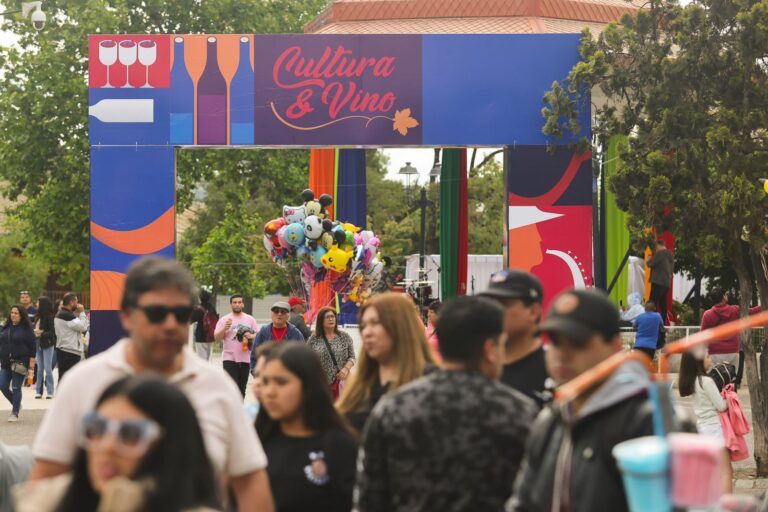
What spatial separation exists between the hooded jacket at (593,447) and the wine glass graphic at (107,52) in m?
14.9

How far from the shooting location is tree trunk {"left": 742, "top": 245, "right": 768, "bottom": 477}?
556 inches

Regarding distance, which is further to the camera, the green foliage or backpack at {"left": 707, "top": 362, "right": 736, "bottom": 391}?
the green foliage

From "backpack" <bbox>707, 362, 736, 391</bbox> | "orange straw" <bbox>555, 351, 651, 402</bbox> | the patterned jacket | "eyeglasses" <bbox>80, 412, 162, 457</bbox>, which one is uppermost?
"orange straw" <bbox>555, 351, 651, 402</bbox>

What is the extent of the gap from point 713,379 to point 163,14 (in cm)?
2924

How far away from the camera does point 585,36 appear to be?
1789 cm

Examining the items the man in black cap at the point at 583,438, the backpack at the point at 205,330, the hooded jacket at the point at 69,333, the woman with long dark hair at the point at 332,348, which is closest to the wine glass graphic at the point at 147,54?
the backpack at the point at 205,330

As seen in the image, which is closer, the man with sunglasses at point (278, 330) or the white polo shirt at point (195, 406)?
the white polo shirt at point (195, 406)

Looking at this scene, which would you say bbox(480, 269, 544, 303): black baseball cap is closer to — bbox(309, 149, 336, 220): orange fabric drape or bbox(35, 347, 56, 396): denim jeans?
bbox(35, 347, 56, 396): denim jeans

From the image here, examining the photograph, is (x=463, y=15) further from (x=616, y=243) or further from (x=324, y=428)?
(x=324, y=428)

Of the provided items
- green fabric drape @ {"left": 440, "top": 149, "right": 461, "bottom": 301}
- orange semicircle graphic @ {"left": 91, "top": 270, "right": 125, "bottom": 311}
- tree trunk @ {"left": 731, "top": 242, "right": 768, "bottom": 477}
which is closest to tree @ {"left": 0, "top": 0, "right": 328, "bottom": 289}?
green fabric drape @ {"left": 440, "top": 149, "right": 461, "bottom": 301}

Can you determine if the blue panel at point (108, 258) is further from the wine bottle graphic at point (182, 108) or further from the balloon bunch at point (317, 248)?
the balloon bunch at point (317, 248)

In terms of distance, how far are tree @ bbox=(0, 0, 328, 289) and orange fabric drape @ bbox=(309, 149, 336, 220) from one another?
4745mm

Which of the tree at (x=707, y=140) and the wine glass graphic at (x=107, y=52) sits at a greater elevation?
the wine glass graphic at (x=107, y=52)

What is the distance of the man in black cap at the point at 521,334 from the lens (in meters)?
5.91
